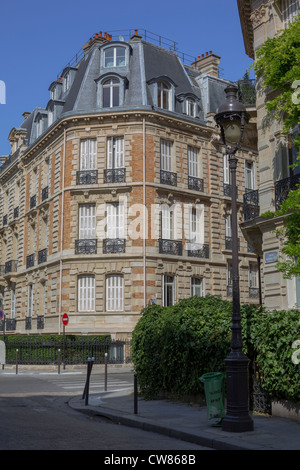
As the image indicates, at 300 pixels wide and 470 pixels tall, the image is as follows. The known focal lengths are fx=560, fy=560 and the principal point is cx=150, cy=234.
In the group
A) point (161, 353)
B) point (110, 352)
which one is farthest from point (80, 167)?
point (161, 353)

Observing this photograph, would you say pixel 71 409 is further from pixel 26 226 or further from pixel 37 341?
pixel 26 226

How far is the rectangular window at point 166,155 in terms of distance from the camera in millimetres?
30930

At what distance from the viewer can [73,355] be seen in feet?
87.2

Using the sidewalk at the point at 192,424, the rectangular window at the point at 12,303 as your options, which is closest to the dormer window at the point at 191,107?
the rectangular window at the point at 12,303

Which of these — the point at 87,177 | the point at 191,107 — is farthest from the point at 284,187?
the point at 191,107

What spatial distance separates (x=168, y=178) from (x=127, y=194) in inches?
103

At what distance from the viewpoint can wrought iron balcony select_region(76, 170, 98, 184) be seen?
3033cm

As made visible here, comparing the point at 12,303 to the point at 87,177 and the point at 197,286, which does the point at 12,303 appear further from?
the point at 197,286

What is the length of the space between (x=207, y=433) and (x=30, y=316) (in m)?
28.0

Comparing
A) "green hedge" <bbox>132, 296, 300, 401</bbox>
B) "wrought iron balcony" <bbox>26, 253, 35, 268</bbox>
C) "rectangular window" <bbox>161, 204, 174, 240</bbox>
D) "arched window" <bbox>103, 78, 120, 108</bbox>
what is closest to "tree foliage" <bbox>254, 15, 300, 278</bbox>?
"green hedge" <bbox>132, 296, 300, 401</bbox>

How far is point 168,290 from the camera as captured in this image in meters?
30.0

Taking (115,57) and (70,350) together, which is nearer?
(70,350)

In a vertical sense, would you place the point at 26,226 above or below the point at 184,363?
above
